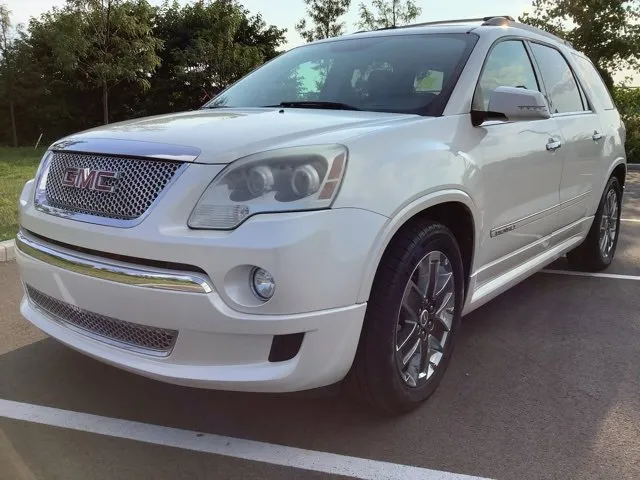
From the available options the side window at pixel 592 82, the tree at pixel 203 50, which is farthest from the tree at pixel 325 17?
the side window at pixel 592 82

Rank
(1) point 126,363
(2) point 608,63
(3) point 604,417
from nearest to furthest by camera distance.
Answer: (1) point 126,363
(3) point 604,417
(2) point 608,63

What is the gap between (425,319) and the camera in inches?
112

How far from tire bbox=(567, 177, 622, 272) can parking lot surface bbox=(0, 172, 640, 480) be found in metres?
1.55

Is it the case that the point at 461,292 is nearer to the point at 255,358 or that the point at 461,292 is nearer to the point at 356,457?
the point at 356,457

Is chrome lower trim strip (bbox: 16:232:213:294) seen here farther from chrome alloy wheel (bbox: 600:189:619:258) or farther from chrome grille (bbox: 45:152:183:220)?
chrome alloy wheel (bbox: 600:189:619:258)

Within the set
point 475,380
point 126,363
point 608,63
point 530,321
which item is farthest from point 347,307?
point 608,63

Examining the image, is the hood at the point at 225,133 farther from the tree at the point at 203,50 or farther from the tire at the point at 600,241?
the tree at the point at 203,50

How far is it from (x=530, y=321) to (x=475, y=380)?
3.66 feet

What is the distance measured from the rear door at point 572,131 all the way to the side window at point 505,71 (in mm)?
203

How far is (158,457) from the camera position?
2.46m

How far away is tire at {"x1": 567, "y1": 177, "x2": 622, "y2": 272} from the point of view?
5067mm

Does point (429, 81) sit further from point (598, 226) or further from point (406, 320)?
Answer: point (598, 226)

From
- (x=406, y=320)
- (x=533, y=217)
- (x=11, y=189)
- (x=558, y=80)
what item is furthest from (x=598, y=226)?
(x=11, y=189)

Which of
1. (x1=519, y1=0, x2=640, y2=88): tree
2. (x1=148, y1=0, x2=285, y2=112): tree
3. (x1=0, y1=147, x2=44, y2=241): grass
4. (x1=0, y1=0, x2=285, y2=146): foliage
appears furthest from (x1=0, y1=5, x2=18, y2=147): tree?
(x1=519, y1=0, x2=640, y2=88): tree
